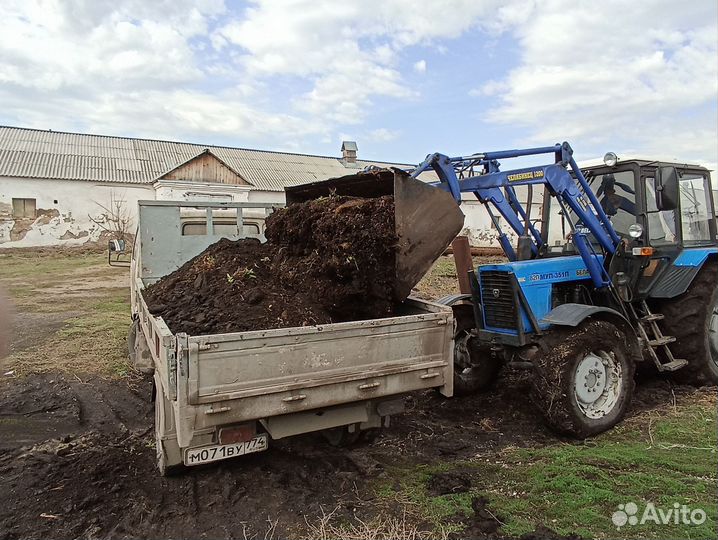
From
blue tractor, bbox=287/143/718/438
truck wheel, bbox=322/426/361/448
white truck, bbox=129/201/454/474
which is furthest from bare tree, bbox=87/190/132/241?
truck wheel, bbox=322/426/361/448

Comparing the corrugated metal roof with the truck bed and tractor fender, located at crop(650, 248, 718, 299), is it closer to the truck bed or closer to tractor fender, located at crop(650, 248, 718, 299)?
tractor fender, located at crop(650, 248, 718, 299)

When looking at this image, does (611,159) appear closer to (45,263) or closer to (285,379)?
(285,379)

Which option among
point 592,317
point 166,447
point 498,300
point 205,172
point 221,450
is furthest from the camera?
point 205,172

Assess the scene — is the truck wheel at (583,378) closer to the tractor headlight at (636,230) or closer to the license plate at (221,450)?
the tractor headlight at (636,230)

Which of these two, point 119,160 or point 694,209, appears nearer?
point 694,209

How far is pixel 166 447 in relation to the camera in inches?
141

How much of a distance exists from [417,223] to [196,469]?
7.77 feet

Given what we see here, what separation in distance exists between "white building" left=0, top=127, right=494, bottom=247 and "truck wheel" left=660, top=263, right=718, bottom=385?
21.4 m

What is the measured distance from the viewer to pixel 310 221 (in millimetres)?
4371

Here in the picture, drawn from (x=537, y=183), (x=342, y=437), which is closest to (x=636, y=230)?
(x=537, y=183)

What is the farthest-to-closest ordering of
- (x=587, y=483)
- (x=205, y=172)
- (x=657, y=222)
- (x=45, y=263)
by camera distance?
(x=205, y=172)
(x=45, y=263)
(x=657, y=222)
(x=587, y=483)

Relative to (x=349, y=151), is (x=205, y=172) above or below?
below

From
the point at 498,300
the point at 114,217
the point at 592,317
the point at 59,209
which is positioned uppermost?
the point at 59,209

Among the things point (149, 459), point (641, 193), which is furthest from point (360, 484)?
point (641, 193)
